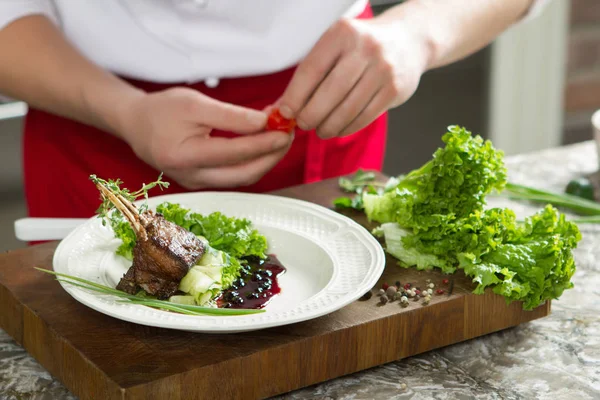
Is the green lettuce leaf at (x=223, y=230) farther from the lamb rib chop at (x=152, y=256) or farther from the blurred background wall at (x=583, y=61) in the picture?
the blurred background wall at (x=583, y=61)

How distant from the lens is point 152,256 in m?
1.04

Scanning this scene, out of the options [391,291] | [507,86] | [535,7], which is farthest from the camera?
[507,86]

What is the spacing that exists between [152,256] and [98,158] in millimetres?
516

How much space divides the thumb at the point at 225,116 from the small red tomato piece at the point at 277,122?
0.15 feet

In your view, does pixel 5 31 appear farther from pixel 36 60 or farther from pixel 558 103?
pixel 558 103

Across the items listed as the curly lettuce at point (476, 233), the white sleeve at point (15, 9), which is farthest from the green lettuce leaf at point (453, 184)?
the white sleeve at point (15, 9)

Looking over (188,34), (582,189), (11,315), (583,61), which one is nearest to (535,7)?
(582,189)

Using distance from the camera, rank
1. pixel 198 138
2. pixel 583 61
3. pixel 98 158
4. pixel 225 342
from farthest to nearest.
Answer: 1. pixel 583 61
2. pixel 98 158
3. pixel 198 138
4. pixel 225 342

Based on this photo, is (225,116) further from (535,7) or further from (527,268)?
(535,7)

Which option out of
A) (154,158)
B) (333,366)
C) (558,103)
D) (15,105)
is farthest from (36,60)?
(558,103)

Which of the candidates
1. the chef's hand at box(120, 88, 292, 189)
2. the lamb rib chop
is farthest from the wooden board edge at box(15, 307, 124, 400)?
the chef's hand at box(120, 88, 292, 189)

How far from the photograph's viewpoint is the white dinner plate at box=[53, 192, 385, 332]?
0.95 meters

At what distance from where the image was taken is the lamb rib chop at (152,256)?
1.04 metres

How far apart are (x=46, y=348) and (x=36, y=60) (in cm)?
57
